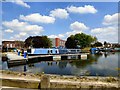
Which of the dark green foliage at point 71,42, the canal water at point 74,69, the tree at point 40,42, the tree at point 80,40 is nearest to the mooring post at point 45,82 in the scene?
the canal water at point 74,69

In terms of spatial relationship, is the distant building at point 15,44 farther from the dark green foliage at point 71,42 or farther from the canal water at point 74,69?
the canal water at point 74,69

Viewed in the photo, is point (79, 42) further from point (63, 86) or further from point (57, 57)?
point (63, 86)

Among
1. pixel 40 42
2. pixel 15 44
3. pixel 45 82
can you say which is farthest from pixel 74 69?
pixel 15 44

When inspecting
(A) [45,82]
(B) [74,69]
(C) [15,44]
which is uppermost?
(C) [15,44]

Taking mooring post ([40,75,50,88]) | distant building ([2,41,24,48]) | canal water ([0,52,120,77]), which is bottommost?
canal water ([0,52,120,77])

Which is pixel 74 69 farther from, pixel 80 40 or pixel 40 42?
pixel 40 42

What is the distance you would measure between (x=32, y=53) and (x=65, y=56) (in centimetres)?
1393

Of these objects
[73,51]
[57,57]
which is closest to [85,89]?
[57,57]

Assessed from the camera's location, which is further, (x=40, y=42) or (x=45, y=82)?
(x=40, y=42)

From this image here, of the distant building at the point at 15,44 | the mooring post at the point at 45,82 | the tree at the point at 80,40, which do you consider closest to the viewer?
the mooring post at the point at 45,82

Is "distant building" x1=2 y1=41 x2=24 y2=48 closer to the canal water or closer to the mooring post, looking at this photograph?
the canal water

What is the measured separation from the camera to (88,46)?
5335 inches

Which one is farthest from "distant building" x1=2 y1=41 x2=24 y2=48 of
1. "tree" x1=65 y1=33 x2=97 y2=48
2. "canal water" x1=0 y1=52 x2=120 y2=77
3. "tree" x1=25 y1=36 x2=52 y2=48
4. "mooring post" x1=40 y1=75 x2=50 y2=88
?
"mooring post" x1=40 y1=75 x2=50 y2=88

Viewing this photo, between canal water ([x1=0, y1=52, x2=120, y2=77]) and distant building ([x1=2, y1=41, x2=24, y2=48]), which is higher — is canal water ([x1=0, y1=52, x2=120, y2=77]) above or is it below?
below
